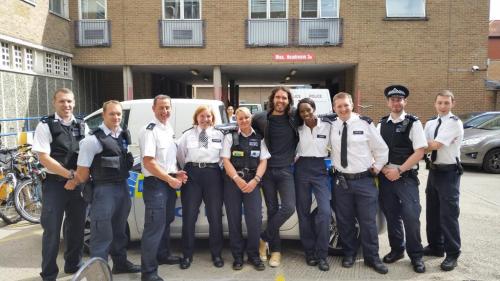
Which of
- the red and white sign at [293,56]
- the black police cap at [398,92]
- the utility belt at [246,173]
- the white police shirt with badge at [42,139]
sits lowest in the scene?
the utility belt at [246,173]

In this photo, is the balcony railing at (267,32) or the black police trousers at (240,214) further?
the balcony railing at (267,32)

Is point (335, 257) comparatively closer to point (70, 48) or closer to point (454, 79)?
point (454, 79)

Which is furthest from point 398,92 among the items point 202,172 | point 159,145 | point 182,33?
point 182,33

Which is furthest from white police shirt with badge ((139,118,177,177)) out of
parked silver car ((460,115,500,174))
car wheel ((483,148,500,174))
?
car wheel ((483,148,500,174))

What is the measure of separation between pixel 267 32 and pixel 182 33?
131 inches

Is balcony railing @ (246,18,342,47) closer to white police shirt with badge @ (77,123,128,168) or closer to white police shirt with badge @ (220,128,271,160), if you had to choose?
white police shirt with badge @ (220,128,271,160)

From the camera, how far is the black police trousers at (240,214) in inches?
168

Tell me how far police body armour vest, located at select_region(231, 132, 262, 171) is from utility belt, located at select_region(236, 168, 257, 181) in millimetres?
25

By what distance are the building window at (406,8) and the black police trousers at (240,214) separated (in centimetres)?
1367

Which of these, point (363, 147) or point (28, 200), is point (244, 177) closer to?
point (363, 147)

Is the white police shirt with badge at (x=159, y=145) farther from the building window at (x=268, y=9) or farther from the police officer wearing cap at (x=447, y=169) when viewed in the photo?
the building window at (x=268, y=9)

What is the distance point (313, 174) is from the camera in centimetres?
431

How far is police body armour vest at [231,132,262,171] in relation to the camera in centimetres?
421

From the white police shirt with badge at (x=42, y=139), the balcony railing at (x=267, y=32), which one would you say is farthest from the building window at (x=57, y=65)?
the white police shirt with badge at (x=42, y=139)
